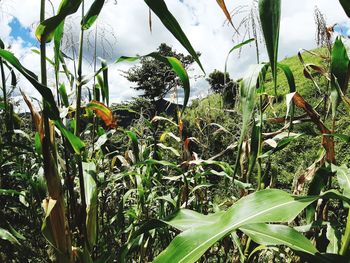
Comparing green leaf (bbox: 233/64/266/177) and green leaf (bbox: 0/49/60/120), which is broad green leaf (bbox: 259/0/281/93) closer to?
green leaf (bbox: 233/64/266/177)

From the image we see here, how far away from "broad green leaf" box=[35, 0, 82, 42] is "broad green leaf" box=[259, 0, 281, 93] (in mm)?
264

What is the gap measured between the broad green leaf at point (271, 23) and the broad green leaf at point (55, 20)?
10.4 inches

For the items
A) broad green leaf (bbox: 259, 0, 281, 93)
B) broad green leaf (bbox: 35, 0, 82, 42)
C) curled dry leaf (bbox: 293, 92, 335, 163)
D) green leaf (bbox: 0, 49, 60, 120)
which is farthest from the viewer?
curled dry leaf (bbox: 293, 92, 335, 163)

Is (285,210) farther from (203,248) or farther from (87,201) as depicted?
(87,201)

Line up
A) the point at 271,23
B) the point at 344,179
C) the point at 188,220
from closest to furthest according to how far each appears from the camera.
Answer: the point at 271,23
the point at 188,220
the point at 344,179

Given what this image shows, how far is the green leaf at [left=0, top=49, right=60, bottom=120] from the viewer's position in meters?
0.60

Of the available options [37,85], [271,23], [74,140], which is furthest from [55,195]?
[271,23]

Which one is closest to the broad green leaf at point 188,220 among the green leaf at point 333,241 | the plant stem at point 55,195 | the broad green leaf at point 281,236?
the broad green leaf at point 281,236

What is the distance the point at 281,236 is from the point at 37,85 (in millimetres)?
483

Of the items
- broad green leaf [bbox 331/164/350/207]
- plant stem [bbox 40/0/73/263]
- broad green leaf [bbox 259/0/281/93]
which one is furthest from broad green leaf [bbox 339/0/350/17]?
plant stem [bbox 40/0/73/263]

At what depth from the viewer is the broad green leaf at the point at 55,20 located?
1.63ft

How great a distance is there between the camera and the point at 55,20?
0.54 metres

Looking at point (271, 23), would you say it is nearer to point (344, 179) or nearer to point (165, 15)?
point (165, 15)

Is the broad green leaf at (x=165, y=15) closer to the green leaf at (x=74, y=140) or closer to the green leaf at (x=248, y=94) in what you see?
Answer: the green leaf at (x=248, y=94)
